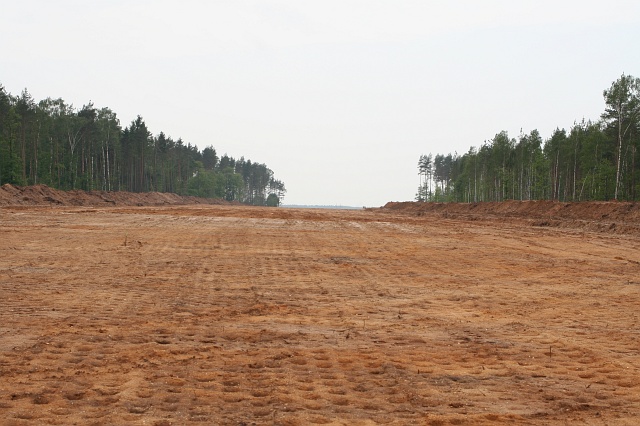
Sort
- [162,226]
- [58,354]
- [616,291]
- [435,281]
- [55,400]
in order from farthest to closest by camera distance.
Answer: [162,226] < [435,281] < [616,291] < [58,354] < [55,400]

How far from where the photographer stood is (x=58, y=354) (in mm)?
6379

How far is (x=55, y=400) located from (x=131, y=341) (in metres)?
2.10

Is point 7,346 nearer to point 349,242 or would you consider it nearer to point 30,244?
point 30,244

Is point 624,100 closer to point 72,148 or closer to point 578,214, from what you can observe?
point 578,214

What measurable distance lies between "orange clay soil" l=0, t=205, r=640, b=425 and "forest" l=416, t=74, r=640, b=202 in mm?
43329

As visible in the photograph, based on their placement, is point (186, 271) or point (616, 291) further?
point (186, 271)

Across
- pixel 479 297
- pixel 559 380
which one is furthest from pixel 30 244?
pixel 559 380

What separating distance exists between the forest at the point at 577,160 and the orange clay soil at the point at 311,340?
4333cm

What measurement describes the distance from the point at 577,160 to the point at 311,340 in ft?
245

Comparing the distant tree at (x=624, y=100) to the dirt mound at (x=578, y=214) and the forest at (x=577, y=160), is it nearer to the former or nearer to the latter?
the forest at (x=577, y=160)

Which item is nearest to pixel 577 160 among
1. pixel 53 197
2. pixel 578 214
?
pixel 578 214

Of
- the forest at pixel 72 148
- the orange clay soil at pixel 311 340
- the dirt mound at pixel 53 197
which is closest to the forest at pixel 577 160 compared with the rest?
the orange clay soil at pixel 311 340

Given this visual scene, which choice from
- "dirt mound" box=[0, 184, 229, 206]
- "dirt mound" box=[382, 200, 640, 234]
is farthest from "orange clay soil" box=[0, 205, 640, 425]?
"dirt mound" box=[0, 184, 229, 206]

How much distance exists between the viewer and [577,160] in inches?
2867
